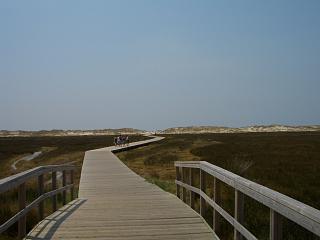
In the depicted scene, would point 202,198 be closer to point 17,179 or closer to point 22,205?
point 22,205

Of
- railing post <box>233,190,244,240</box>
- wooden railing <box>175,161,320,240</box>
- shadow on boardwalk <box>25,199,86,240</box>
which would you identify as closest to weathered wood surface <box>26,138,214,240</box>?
shadow on boardwalk <box>25,199,86,240</box>

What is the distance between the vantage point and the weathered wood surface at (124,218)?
671 cm

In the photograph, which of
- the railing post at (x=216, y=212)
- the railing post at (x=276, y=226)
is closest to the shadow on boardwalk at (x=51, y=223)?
the railing post at (x=216, y=212)

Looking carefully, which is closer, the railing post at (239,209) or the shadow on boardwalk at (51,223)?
the railing post at (239,209)

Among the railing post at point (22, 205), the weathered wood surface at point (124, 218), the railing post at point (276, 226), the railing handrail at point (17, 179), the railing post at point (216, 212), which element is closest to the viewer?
the railing post at point (276, 226)

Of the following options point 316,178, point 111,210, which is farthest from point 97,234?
point 316,178

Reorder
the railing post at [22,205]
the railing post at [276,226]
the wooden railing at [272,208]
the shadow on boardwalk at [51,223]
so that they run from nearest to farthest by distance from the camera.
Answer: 1. the wooden railing at [272,208]
2. the railing post at [276,226]
3. the railing post at [22,205]
4. the shadow on boardwalk at [51,223]

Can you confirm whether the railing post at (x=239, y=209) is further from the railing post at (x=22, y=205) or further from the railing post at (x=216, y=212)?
the railing post at (x=22, y=205)

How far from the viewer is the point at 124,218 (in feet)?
26.4

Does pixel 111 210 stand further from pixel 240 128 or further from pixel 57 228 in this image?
pixel 240 128

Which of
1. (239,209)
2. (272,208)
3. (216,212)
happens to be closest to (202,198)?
(216,212)

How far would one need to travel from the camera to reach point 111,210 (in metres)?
9.05

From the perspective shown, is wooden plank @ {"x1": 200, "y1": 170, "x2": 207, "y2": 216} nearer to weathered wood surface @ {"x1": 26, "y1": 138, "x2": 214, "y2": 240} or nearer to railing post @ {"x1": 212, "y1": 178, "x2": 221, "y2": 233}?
weathered wood surface @ {"x1": 26, "y1": 138, "x2": 214, "y2": 240}

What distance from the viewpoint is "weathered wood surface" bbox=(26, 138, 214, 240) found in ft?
22.0
